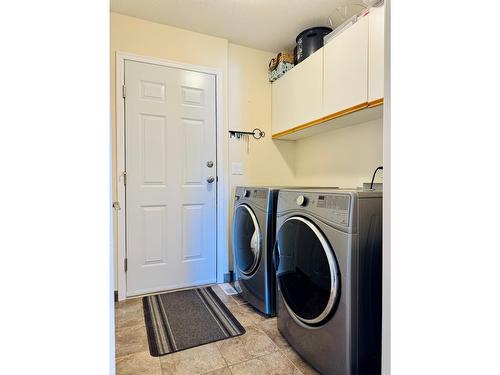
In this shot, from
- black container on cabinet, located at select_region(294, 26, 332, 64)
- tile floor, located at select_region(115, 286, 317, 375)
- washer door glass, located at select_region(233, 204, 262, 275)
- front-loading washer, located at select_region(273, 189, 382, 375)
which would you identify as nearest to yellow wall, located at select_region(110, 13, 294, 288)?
washer door glass, located at select_region(233, 204, 262, 275)

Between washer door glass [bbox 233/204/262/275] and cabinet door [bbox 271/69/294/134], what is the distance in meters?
0.95

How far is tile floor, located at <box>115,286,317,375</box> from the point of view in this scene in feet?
4.12

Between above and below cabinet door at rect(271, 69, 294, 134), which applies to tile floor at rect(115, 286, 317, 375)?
below

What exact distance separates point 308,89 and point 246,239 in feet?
4.35

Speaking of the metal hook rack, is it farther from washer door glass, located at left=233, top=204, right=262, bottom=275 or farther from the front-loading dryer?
washer door glass, located at left=233, top=204, right=262, bottom=275

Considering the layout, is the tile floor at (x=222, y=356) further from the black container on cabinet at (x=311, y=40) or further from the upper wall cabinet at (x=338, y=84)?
the black container on cabinet at (x=311, y=40)

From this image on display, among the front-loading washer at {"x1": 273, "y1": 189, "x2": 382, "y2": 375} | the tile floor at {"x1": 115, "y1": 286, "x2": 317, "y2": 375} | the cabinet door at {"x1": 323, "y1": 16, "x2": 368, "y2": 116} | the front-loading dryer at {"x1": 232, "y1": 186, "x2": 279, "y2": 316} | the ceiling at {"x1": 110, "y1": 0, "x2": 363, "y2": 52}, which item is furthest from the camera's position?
the ceiling at {"x1": 110, "y1": 0, "x2": 363, "y2": 52}

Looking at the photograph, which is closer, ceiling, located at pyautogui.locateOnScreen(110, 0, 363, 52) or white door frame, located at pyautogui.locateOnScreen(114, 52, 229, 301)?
ceiling, located at pyautogui.locateOnScreen(110, 0, 363, 52)

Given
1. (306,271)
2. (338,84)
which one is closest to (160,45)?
(338,84)

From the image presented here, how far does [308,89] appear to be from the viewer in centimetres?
209
